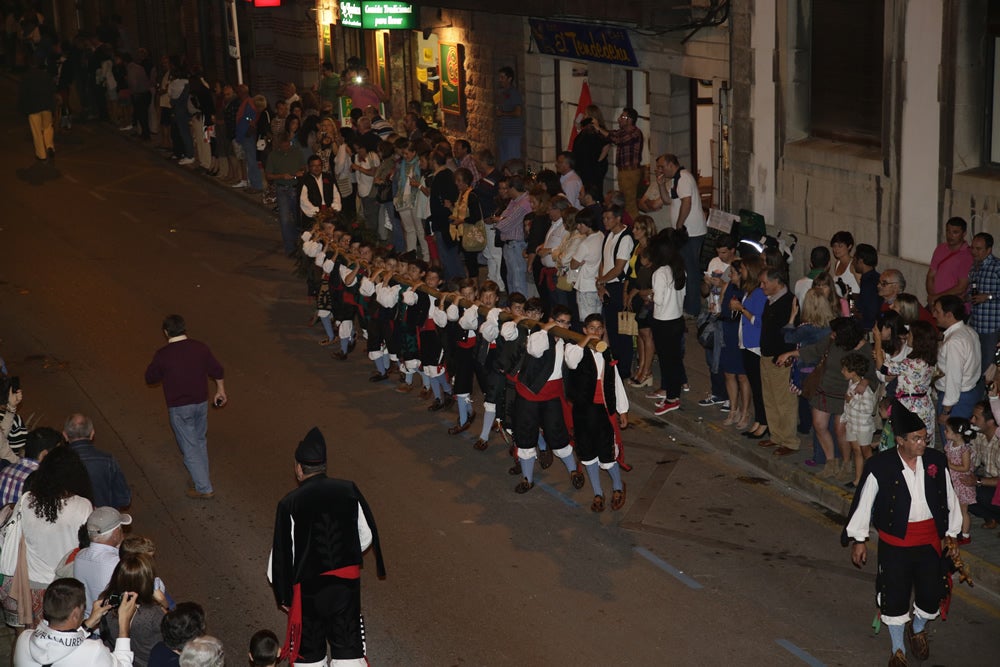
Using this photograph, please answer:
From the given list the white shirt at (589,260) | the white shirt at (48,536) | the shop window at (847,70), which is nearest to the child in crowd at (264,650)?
the white shirt at (48,536)

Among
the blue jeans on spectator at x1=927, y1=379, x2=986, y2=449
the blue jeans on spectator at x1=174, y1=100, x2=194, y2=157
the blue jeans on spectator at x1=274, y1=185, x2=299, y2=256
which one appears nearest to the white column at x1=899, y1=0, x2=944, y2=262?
the blue jeans on spectator at x1=927, y1=379, x2=986, y2=449

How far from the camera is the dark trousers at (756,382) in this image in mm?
13633

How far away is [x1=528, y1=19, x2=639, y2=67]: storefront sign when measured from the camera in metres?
21.4

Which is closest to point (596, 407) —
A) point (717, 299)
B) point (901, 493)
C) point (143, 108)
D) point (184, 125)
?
point (717, 299)

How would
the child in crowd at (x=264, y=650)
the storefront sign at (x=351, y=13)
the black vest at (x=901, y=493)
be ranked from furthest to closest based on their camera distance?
the storefront sign at (x=351, y=13) → the black vest at (x=901, y=493) → the child in crowd at (x=264, y=650)

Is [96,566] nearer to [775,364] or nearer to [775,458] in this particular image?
[775,458]

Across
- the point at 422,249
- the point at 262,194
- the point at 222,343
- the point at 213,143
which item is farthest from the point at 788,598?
the point at 213,143

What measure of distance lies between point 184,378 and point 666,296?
4912 mm

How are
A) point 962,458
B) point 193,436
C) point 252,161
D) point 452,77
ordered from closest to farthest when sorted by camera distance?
1. point 962,458
2. point 193,436
3. point 252,161
4. point 452,77

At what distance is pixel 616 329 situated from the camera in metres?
16.2

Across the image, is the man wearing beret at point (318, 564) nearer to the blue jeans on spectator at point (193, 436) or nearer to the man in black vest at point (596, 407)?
the man in black vest at point (596, 407)

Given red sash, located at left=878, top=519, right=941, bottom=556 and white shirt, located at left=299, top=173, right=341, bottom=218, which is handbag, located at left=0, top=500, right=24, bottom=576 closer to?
red sash, located at left=878, top=519, right=941, bottom=556

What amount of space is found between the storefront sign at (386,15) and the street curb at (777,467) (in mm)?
13979

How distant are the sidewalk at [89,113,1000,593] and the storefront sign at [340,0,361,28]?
13247mm
